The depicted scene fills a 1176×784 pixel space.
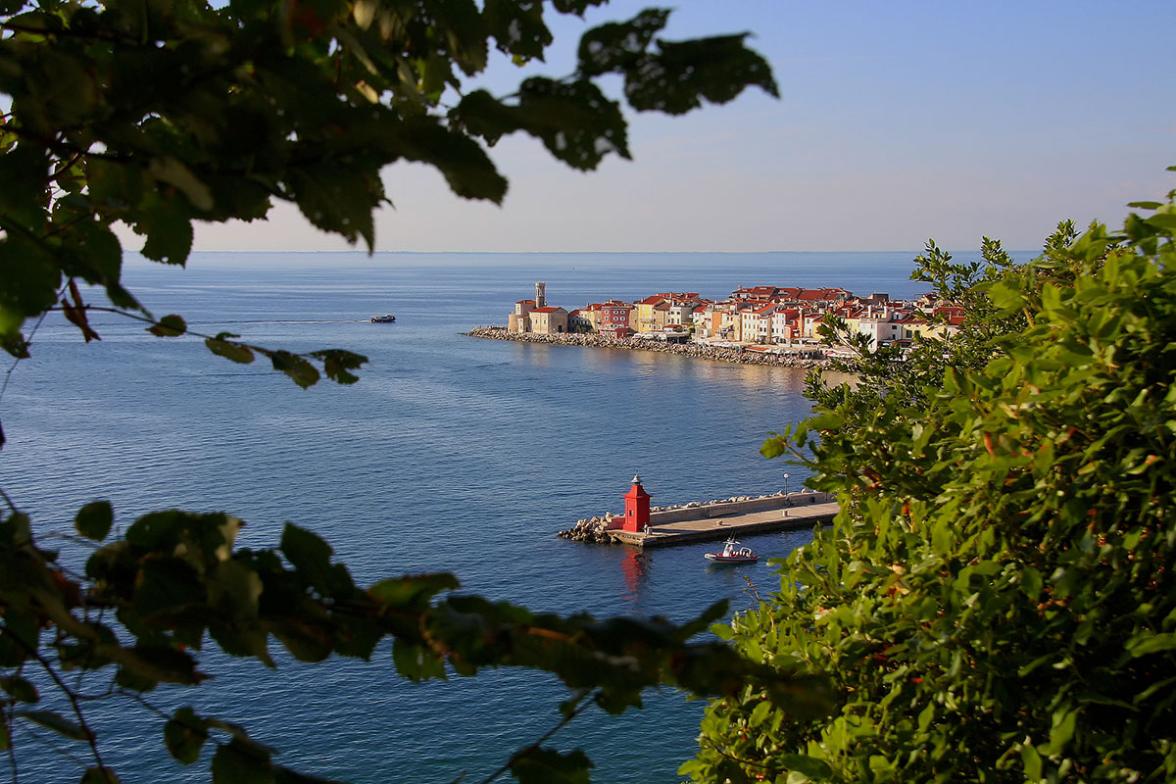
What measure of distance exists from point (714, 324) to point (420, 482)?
44.6 metres

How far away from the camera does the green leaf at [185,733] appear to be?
959 mm

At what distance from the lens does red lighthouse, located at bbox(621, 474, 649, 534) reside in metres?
27.8

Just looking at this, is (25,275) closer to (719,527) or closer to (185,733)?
(185,733)

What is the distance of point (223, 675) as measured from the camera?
18109mm

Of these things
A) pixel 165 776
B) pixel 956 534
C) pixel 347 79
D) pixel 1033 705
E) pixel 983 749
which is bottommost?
pixel 165 776

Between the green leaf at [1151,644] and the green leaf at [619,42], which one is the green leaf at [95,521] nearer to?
the green leaf at [619,42]

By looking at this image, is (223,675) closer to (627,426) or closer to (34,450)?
(34,450)

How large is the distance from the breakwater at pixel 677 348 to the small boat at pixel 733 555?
3236 centimetres

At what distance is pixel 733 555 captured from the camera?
1025 inches

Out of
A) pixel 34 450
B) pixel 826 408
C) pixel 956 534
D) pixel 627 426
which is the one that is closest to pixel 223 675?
pixel 826 408

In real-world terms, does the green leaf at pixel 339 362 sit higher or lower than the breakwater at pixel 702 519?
higher

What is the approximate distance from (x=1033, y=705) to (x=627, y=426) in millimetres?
38583

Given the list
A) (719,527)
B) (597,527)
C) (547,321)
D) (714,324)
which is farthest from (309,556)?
(547,321)

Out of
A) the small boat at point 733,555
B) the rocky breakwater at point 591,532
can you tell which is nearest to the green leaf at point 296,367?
the small boat at point 733,555
